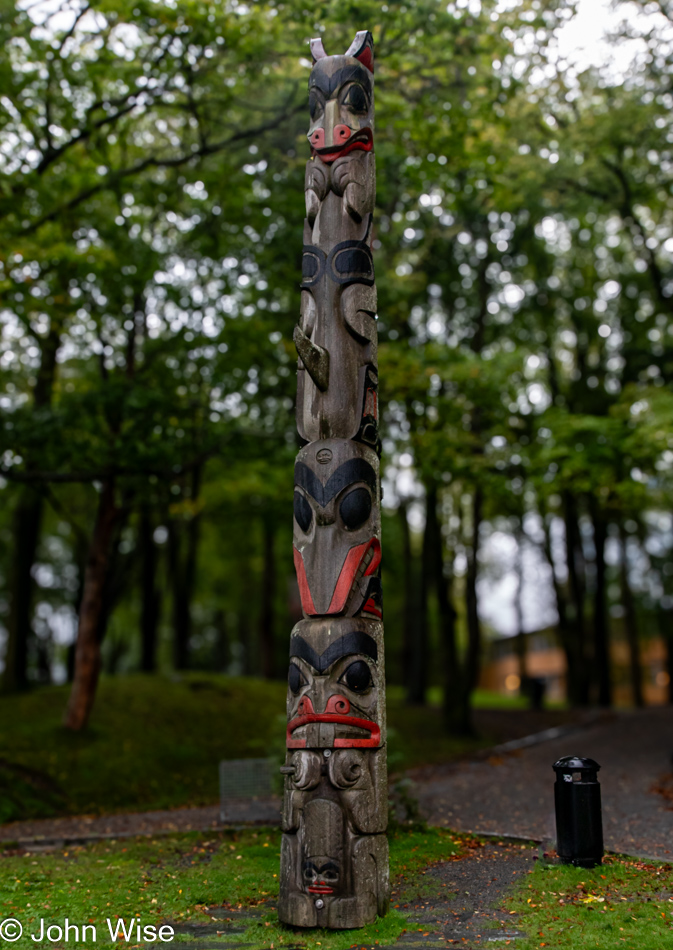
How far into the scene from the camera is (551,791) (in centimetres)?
1384

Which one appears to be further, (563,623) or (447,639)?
(563,623)

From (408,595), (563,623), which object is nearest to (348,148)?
(408,595)

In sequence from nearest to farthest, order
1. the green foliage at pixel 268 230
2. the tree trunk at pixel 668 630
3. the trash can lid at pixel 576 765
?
the trash can lid at pixel 576 765 < the green foliage at pixel 268 230 < the tree trunk at pixel 668 630

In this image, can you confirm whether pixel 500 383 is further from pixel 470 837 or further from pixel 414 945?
pixel 414 945

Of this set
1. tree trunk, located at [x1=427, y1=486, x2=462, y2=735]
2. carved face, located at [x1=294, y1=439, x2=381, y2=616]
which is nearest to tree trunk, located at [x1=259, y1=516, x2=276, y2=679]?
tree trunk, located at [x1=427, y1=486, x2=462, y2=735]

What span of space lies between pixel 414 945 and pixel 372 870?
702mm

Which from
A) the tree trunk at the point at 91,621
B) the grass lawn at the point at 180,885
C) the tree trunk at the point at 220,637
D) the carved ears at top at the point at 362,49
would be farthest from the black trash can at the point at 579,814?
the tree trunk at the point at 220,637

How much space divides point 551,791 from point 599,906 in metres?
6.77

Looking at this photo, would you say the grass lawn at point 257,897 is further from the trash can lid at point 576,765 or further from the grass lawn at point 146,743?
the grass lawn at point 146,743

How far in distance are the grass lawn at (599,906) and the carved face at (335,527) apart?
319 centimetres

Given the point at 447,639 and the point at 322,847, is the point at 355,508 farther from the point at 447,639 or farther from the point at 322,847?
the point at 447,639

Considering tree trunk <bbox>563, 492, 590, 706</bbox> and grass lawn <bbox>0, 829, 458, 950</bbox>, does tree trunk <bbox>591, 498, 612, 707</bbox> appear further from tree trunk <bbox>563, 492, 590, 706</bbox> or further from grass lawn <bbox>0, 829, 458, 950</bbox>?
grass lawn <bbox>0, 829, 458, 950</bbox>

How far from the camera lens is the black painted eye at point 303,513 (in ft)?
26.0

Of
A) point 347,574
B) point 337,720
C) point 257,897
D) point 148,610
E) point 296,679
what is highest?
point 148,610
